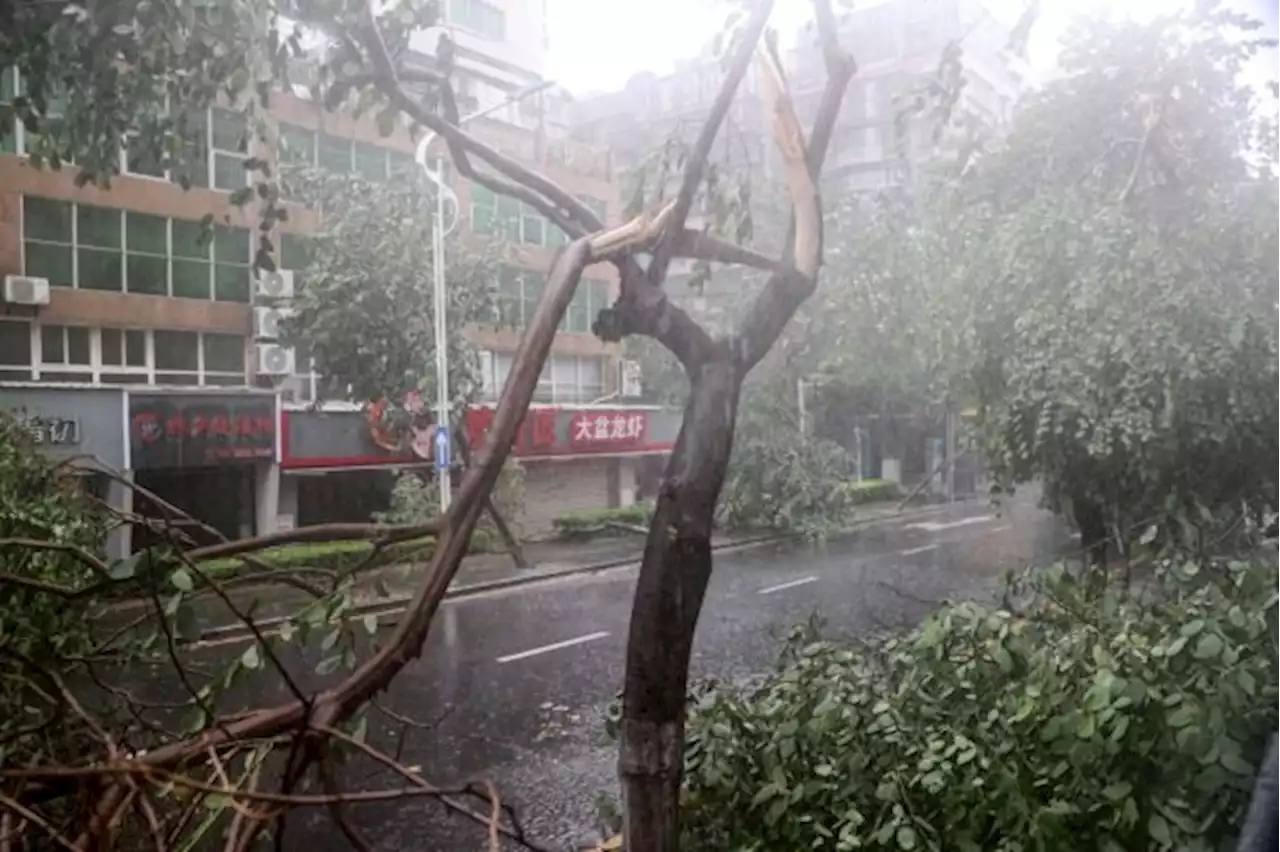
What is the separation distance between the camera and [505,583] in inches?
129

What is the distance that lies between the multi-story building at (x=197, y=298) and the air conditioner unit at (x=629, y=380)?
18.8 inches

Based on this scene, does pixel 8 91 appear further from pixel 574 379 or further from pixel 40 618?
pixel 574 379

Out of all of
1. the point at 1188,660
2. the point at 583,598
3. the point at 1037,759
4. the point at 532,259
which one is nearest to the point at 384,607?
the point at 1037,759

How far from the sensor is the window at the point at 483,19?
2.49 metres

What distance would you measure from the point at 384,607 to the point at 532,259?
1.36m

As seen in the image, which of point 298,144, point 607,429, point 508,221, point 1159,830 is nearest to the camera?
point 1159,830

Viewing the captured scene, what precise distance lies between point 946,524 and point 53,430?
3.59m

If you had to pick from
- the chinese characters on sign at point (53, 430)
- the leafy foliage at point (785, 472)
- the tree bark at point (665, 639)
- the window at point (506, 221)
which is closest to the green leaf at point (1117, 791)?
the tree bark at point (665, 639)

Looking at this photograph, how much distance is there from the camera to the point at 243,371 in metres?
2.93

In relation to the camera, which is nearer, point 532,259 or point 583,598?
point 532,259

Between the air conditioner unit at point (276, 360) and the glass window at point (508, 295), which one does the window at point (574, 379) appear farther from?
the air conditioner unit at point (276, 360)

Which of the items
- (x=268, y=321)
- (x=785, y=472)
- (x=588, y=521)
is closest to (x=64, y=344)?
(x=268, y=321)

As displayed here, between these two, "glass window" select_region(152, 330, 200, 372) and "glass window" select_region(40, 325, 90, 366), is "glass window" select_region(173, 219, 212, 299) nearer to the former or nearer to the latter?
"glass window" select_region(152, 330, 200, 372)

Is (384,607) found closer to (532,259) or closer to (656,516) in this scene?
(656,516)
